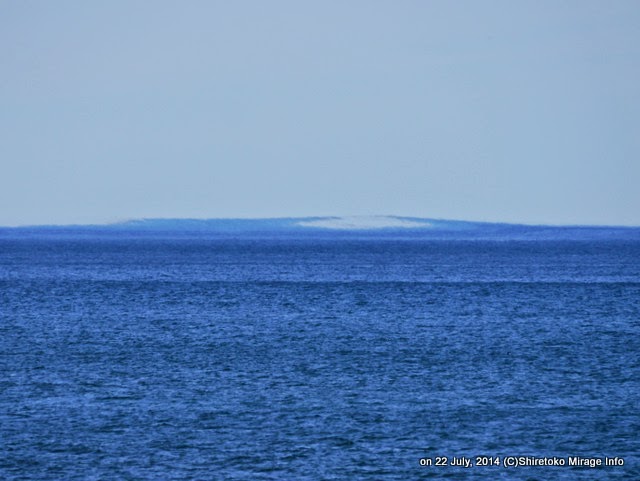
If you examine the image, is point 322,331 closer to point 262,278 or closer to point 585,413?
point 585,413

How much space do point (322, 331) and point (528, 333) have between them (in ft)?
32.7

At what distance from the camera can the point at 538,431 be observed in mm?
26062

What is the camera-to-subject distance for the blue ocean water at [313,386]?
926 inches

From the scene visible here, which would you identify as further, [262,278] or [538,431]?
[262,278]

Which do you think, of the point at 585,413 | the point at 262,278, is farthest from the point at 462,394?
the point at 262,278

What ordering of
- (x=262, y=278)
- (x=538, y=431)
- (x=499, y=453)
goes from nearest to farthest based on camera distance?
(x=499, y=453) < (x=538, y=431) < (x=262, y=278)

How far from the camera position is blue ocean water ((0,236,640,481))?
77.2ft

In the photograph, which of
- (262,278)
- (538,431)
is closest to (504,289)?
(262,278)

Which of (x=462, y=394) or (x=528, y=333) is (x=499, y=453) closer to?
(x=462, y=394)

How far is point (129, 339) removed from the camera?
47.1 m

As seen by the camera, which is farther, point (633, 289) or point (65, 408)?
point (633, 289)

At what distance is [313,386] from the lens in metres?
33.3

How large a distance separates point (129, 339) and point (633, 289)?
49.7 m

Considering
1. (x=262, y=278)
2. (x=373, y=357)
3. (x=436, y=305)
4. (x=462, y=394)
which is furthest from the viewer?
(x=262, y=278)
